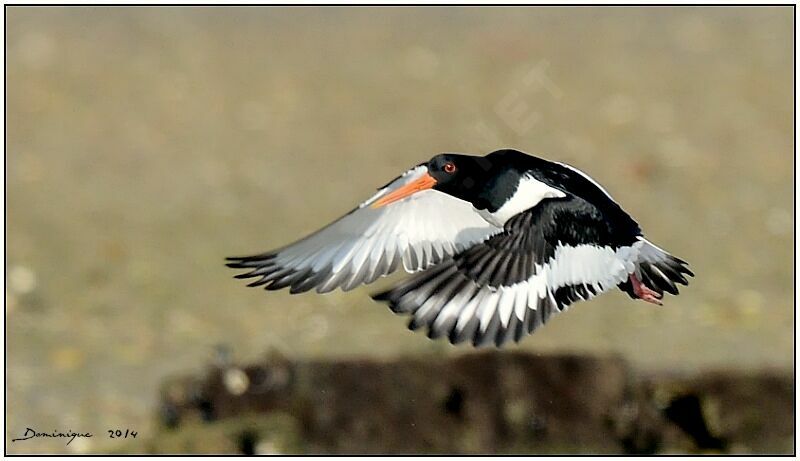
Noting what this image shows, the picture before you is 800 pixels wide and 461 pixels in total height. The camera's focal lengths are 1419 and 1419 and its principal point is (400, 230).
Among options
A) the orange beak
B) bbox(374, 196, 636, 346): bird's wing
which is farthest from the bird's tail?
the orange beak

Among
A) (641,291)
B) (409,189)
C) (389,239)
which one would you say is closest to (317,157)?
(389,239)

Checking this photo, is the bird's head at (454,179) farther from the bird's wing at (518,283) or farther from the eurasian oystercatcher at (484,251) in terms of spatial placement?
the bird's wing at (518,283)

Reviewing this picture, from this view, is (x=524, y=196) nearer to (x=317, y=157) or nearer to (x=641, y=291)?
(x=641, y=291)

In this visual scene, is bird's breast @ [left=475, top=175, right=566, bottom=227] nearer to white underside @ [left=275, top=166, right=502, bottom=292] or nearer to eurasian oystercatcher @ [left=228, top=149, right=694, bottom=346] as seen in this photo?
eurasian oystercatcher @ [left=228, top=149, right=694, bottom=346]

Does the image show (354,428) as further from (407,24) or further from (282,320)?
(407,24)

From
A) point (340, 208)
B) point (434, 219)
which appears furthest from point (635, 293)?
point (340, 208)
